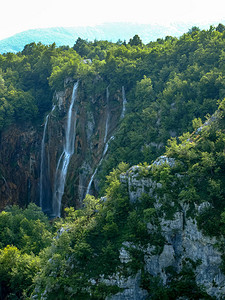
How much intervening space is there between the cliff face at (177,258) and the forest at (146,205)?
0.12m

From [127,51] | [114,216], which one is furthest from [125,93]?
→ [114,216]

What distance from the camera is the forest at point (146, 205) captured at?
24109mm

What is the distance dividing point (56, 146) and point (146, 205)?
31849 millimetres

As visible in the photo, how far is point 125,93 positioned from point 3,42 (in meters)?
166

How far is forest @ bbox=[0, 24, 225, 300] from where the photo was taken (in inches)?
949

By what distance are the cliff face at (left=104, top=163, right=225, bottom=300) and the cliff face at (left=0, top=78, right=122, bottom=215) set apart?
2514 cm


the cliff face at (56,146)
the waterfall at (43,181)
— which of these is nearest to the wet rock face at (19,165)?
the cliff face at (56,146)

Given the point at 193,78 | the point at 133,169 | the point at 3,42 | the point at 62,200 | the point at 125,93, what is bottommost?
the point at 133,169

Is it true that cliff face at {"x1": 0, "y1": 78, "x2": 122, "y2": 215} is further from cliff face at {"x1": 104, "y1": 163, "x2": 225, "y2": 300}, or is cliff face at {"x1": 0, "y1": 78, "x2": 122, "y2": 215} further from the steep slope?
cliff face at {"x1": 104, "y1": 163, "x2": 225, "y2": 300}

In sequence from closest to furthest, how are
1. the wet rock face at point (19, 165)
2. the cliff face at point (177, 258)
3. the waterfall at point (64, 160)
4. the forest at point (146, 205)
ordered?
the cliff face at point (177, 258)
the forest at point (146, 205)
the waterfall at point (64, 160)
the wet rock face at point (19, 165)

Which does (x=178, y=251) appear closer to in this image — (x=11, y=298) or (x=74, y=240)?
(x=74, y=240)

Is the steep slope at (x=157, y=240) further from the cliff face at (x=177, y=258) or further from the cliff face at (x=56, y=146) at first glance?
the cliff face at (x=56, y=146)

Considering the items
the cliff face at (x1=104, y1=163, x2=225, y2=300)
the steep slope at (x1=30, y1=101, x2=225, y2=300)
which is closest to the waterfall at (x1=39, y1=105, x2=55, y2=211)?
the steep slope at (x1=30, y1=101, x2=225, y2=300)

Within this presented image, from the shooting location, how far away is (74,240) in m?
27.4
